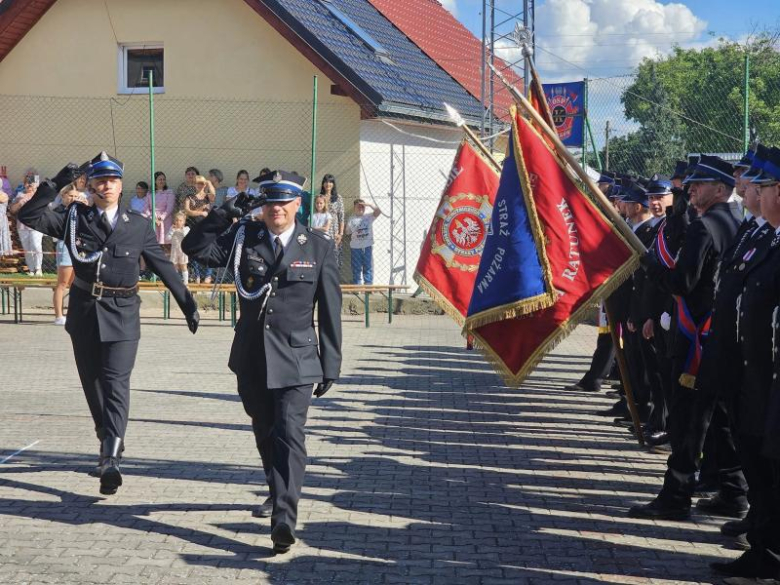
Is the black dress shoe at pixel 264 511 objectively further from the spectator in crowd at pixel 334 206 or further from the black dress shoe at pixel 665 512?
the spectator in crowd at pixel 334 206

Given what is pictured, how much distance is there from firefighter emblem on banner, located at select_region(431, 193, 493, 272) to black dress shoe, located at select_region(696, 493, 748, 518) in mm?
4895

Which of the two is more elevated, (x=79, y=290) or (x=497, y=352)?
(x=79, y=290)

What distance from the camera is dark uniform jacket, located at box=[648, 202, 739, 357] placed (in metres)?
6.52

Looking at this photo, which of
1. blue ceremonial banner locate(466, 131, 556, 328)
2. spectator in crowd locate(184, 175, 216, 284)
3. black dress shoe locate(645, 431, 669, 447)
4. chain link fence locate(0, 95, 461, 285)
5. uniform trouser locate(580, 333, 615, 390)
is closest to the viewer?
blue ceremonial banner locate(466, 131, 556, 328)

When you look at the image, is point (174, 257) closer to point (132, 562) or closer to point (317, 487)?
point (317, 487)

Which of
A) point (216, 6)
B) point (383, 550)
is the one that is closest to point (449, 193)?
point (383, 550)

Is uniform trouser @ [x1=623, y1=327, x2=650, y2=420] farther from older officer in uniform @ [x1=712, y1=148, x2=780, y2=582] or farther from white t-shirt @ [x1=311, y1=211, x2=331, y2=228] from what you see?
white t-shirt @ [x1=311, y1=211, x2=331, y2=228]

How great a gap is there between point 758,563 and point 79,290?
14.2 feet

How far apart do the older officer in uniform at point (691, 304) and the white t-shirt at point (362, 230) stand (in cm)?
1240

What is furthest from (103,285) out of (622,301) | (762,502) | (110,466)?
(622,301)

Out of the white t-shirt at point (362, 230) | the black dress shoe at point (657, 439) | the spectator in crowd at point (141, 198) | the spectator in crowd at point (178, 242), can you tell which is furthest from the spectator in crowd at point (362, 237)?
the black dress shoe at point (657, 439)

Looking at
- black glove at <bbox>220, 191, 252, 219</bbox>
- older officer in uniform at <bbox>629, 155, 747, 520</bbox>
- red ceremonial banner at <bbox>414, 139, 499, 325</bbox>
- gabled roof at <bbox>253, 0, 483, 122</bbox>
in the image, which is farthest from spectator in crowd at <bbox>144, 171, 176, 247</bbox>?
older officer in uniform at <bbox>629, 155, 747, 520</bbox>

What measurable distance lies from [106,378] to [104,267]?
2.29 feet

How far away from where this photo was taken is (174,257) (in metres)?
18.8
